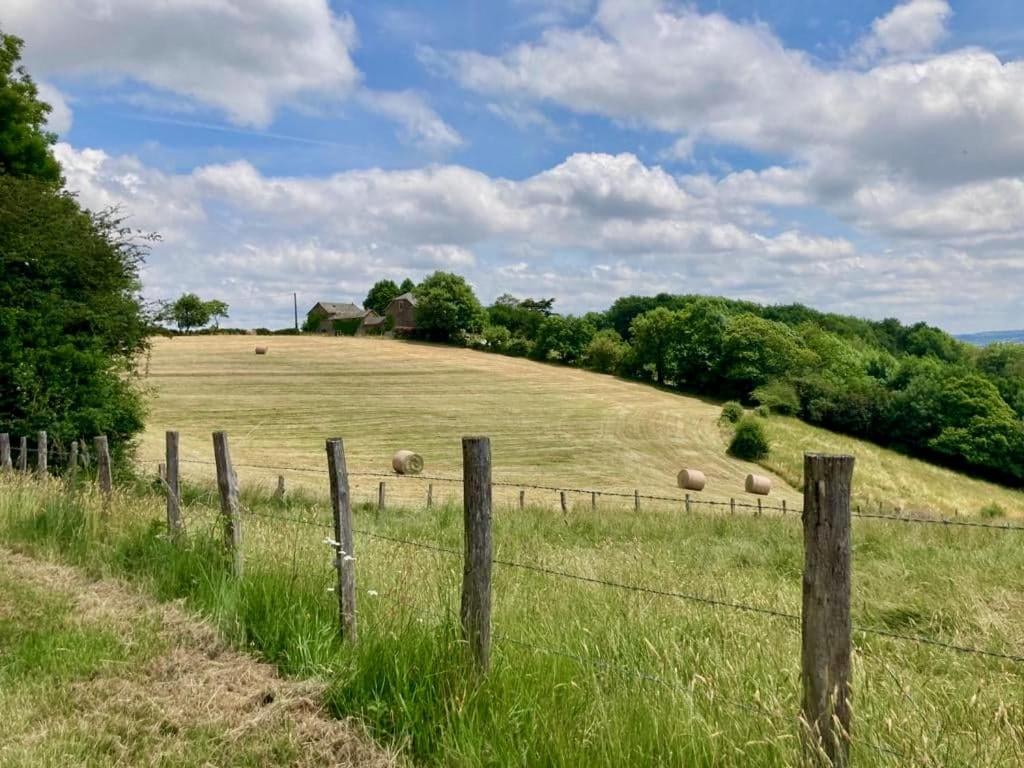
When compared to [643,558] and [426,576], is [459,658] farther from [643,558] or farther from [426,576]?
[643,558]

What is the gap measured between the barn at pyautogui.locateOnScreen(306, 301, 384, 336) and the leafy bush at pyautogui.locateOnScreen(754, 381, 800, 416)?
63.1 meters

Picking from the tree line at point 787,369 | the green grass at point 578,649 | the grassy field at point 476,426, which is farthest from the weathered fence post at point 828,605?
the tree line at point 787,369

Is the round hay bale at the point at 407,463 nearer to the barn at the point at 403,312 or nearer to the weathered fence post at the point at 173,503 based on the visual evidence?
the weathered fence post at the point at 173,503

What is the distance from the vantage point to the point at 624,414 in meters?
61.9

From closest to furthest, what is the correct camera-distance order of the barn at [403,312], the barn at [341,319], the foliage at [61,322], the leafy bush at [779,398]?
the foliage at [61,322], the leafy bush at [779,398], the barn at [403,312], the barn at [341,319]

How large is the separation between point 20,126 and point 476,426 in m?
34.0

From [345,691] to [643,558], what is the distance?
579 cm

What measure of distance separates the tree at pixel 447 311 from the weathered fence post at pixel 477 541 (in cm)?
9517

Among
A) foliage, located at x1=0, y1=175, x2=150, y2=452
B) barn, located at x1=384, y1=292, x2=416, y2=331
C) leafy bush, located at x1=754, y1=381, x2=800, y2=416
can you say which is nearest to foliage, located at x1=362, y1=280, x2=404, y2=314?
barn, located at x1=384, y1=292, x2=416, y2=331

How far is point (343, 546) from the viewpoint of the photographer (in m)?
5.55

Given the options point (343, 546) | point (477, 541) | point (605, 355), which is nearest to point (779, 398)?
point (605, 355)

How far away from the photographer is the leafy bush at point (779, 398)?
230 feet

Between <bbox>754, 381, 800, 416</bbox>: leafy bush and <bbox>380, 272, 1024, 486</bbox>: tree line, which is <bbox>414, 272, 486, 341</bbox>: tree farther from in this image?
<bbox>754, 381, 800, 416</bbox>: leafy bush

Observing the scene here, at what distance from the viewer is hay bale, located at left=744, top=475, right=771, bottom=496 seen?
44906 mm
